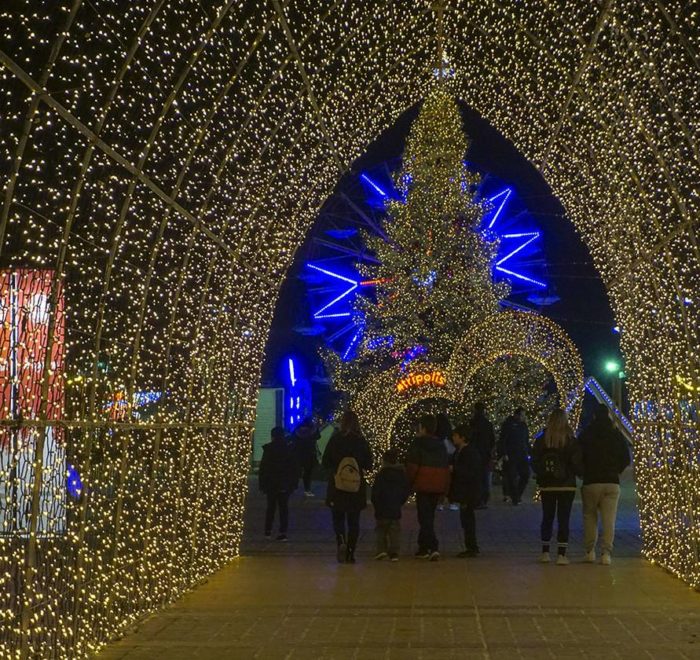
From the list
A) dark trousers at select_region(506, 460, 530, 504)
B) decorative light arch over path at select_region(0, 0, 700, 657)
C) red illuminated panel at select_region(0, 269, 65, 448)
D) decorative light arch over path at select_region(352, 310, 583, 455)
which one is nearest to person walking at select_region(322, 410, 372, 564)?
decorative light arch over path at select_region(0, 0, 700, 657)

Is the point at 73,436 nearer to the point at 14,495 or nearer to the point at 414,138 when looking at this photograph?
the point at 14,495

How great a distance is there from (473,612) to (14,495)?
5.17 metres

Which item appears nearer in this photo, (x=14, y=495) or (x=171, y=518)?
(x=14, y=495)

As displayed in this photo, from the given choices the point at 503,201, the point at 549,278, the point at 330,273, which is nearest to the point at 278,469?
the point at 503,201

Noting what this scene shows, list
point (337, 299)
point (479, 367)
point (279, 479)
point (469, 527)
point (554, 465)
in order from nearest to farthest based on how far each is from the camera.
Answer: point (554, 465) < point (469, 527) < point (279, 479) < point (479, 367) < point (337, 299)

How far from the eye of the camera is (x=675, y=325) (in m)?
12.8

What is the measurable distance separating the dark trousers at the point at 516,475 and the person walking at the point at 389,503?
950cm

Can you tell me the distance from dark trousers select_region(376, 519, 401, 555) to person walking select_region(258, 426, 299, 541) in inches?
108

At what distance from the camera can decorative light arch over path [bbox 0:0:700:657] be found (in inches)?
304

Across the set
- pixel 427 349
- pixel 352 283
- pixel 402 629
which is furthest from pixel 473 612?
pixel 352 283

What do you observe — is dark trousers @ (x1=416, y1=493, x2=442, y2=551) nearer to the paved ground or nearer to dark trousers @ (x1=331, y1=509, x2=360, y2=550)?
the paved ground

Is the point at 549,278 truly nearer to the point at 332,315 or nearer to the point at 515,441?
the point at 332,315

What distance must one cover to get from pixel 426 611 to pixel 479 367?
15.5 meters

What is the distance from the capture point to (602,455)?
1492cm
